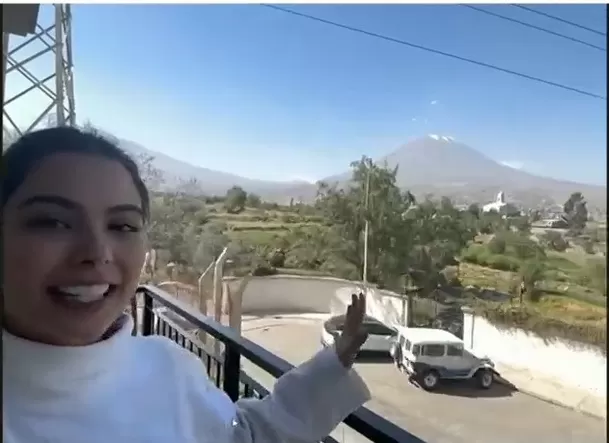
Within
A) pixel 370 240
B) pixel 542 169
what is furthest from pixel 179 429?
pixel 542 169

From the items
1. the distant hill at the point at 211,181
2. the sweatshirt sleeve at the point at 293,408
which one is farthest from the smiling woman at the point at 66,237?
the distant hill at the point at 211,181

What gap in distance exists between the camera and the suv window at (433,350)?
1040mm

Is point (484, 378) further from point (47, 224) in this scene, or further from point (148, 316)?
point (148, 316)

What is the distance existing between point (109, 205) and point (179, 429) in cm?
35

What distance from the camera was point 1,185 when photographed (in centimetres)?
81

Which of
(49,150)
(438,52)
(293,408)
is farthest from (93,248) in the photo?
(438,52)

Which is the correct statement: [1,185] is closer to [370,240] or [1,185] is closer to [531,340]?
[370,240]

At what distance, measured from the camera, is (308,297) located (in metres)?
1.20

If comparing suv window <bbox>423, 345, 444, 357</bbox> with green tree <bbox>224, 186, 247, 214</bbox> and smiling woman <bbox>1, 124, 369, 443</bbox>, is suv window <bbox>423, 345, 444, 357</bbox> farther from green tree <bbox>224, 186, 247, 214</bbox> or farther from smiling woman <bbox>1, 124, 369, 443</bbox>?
green tree <bbox>224, 186, 247, 214</bbox>

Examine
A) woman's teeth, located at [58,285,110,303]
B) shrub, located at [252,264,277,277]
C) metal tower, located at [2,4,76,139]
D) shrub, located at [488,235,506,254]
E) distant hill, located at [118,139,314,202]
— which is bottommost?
shrub, located at [252,264,277,277]

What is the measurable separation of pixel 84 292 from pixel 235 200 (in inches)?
22.6

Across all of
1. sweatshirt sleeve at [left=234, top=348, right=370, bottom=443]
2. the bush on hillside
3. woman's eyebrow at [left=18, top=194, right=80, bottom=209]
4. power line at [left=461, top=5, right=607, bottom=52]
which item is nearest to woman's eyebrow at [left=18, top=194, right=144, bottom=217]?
woman's eyebrow at [left=18, top=194, right=80, bottom=209]

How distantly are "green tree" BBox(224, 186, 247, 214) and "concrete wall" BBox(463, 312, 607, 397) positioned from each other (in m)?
0.57

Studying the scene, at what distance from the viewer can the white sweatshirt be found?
76 centimetres
